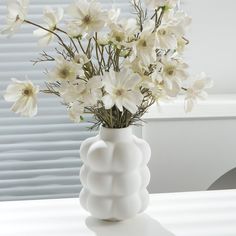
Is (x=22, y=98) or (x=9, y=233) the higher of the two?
(x=22, y=98)

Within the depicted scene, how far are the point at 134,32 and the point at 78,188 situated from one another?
1.04 metres

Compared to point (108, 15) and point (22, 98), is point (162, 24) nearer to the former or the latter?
point (108, 15)

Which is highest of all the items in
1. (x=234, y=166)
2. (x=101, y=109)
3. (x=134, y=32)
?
(x=134, y=32)

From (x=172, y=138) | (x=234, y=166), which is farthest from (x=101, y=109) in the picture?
(x=234, y=166)

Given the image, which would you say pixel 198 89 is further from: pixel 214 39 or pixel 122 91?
pixel 214 39

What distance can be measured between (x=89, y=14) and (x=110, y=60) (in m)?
0.13

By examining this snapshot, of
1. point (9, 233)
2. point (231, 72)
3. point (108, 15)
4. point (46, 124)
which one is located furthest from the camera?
point (46, 124)

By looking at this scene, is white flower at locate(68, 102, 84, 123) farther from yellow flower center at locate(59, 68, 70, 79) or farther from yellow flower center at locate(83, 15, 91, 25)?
yellow flower center at locate(83, 15, 91, 25)

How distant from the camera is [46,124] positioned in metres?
1.97

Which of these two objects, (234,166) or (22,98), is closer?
(22,98)

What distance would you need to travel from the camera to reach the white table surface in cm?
121

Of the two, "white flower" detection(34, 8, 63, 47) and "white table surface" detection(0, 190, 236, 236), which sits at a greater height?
"white flower" detection(34, 8, 63, 47)

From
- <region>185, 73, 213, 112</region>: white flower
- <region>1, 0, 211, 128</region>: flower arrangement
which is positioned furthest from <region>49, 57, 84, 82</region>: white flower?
<region>185, 73, 213, 112</region>: white flower

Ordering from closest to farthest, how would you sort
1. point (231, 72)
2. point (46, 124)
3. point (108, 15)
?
point (108, 15) → point (231, 72) → point (46, 124)
